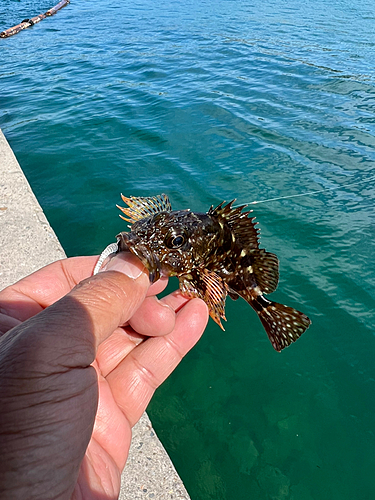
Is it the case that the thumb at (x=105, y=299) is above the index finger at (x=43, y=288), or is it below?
above

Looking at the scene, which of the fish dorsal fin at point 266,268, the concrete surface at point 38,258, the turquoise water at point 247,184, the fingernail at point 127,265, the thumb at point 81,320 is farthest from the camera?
the turquoise water at point 247,184


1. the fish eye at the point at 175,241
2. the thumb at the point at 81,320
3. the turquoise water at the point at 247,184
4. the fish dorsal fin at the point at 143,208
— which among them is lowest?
the turquoise water at the point at 247,184

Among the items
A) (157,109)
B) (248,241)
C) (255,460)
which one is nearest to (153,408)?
(255,460)

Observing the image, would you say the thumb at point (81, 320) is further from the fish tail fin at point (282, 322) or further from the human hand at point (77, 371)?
the fish tail fin at point (282, 322)

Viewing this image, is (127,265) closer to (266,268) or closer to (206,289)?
(206,289)

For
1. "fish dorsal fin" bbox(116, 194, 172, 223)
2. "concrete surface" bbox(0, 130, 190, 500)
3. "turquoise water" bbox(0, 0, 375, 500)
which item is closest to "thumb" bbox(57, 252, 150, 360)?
"fish dorsal fin" bbox(116, 194, 172, 223)

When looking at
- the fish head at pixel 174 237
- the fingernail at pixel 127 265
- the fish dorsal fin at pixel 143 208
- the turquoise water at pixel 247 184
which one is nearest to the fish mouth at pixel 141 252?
the fingernail at pixel 127 265
